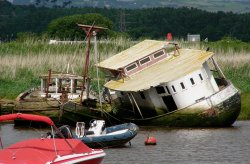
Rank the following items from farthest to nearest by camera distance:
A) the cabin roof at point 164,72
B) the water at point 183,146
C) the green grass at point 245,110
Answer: the green grass at point 245,110, the cabin roof at point 164,72, the water at point 183,146

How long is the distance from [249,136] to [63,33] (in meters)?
61.4

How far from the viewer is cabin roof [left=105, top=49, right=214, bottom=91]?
2404 inches

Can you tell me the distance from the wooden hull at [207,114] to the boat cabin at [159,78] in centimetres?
44

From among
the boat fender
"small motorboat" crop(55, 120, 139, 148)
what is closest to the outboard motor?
"small motorboat" crop(55, 120, 139, 148)

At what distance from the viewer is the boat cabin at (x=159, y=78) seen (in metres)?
60.9

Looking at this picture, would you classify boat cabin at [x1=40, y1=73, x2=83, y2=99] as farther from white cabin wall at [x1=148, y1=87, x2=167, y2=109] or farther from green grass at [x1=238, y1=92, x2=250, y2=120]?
green grass at [x1=238, y1=92, x2=250, y2=120]

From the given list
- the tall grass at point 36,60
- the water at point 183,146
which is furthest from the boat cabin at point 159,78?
the tall grass at point 36,60

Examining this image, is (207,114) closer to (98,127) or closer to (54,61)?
(98,127)

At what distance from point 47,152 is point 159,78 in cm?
2396

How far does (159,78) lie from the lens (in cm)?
6172

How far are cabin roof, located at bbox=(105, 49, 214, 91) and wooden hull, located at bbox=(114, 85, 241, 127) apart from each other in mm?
1752

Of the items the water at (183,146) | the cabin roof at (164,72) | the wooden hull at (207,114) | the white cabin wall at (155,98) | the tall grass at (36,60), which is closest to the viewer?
the water at (183,146)

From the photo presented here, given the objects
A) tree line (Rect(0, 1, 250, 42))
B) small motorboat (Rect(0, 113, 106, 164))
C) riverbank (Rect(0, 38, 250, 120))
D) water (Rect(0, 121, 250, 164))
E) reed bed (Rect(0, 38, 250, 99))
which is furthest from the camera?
tree line (Rect(0, 1, 250, 42))

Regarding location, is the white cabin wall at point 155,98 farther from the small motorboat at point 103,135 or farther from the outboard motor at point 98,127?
the outboard motor at point 98,127
